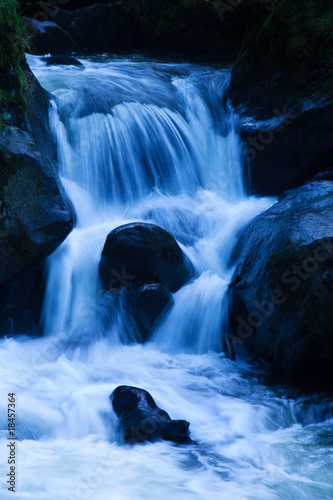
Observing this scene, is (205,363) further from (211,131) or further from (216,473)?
(211,131)

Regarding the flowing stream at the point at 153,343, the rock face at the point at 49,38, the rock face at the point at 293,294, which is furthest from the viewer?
the rock face at the point at 49,38

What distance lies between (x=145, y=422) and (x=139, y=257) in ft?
7.15

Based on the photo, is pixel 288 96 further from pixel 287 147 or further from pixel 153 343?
pixel 153 343

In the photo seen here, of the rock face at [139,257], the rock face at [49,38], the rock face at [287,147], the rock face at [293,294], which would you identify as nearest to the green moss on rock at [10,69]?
the rock face at [139,257]

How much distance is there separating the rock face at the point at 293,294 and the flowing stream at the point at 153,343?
0.29 metres

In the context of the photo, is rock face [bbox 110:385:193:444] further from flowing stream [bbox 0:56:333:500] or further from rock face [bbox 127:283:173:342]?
rock face [bbox 127:283:173:342]

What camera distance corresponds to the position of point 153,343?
5.64 meters

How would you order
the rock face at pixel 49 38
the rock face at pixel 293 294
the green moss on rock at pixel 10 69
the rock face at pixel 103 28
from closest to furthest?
the rock face at pixel 293 294, the green moss on rock at pixel 10 69, the rock face at pixel 49 38, the rock face at pixel 103 28

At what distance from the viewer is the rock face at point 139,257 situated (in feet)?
18.5

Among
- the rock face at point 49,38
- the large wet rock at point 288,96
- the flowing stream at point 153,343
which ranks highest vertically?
the rock face at point 49,38

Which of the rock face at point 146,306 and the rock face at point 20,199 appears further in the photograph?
the rock face at point 146,306

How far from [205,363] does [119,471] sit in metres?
2.06

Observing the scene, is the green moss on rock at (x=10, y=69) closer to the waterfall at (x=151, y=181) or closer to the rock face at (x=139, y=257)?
the waterfall at (x=151, y=181)

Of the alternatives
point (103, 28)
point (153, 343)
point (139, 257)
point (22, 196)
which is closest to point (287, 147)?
point (139, 257)
